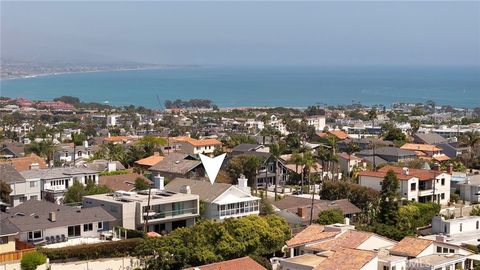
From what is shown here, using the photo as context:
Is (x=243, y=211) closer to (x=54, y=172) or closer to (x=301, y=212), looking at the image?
(x=301, y=212)

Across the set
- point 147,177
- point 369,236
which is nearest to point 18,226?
point 369,236

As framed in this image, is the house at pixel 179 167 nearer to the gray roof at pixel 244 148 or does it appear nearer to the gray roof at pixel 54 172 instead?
the gray roof at pixel 54 172

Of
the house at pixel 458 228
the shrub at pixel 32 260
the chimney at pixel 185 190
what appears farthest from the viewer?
the chimney at pixel 185 190

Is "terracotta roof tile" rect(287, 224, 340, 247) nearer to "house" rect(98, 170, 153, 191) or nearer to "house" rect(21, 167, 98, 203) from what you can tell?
"house" rect(98, 170, 153, 191)

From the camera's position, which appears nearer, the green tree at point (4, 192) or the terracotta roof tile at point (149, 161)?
the green tree at point (4, 192)

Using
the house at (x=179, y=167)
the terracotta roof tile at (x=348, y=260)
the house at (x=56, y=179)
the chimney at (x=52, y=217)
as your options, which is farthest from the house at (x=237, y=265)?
the house at (x=179, y=167)

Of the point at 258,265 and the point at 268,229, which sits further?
the point at 268,229

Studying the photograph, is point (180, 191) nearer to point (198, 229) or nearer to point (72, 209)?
point (72, 209)

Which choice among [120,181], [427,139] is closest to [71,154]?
[120,181]
